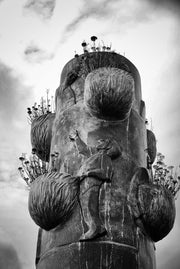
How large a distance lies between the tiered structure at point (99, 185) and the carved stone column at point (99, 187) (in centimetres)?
2

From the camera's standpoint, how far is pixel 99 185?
10422 millimetres

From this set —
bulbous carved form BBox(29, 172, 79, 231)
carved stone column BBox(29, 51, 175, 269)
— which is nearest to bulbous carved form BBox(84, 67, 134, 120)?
carved stone column BBox(29, 51, 175, 269)

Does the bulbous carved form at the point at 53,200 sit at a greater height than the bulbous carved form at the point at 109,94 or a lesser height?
lesser

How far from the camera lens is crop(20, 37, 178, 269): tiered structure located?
32.3ft

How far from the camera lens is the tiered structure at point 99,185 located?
984 centimetres

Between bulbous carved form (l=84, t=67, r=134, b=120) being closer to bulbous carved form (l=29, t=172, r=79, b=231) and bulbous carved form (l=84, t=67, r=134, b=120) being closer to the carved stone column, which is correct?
the carved stone column

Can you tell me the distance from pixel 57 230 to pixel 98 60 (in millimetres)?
4655

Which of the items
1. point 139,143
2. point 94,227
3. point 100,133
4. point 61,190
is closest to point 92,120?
point 100,133

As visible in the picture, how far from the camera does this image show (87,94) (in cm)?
1180

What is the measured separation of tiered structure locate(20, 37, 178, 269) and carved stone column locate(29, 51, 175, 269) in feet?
0.06

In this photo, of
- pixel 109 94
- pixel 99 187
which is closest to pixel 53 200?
pixel 99 187

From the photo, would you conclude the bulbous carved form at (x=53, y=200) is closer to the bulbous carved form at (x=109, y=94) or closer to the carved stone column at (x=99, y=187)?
the carved stone column at (x=99, y=187)

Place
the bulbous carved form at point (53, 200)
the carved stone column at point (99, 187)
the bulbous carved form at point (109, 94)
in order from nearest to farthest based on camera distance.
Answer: the carved stone column at point (99, 187) < the bulbous carved form at point (53, 200) < the bulbous carved form at point (109, 94)

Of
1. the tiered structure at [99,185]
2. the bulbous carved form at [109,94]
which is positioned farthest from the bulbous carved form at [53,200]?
the bulbous carved form at [109,94]
